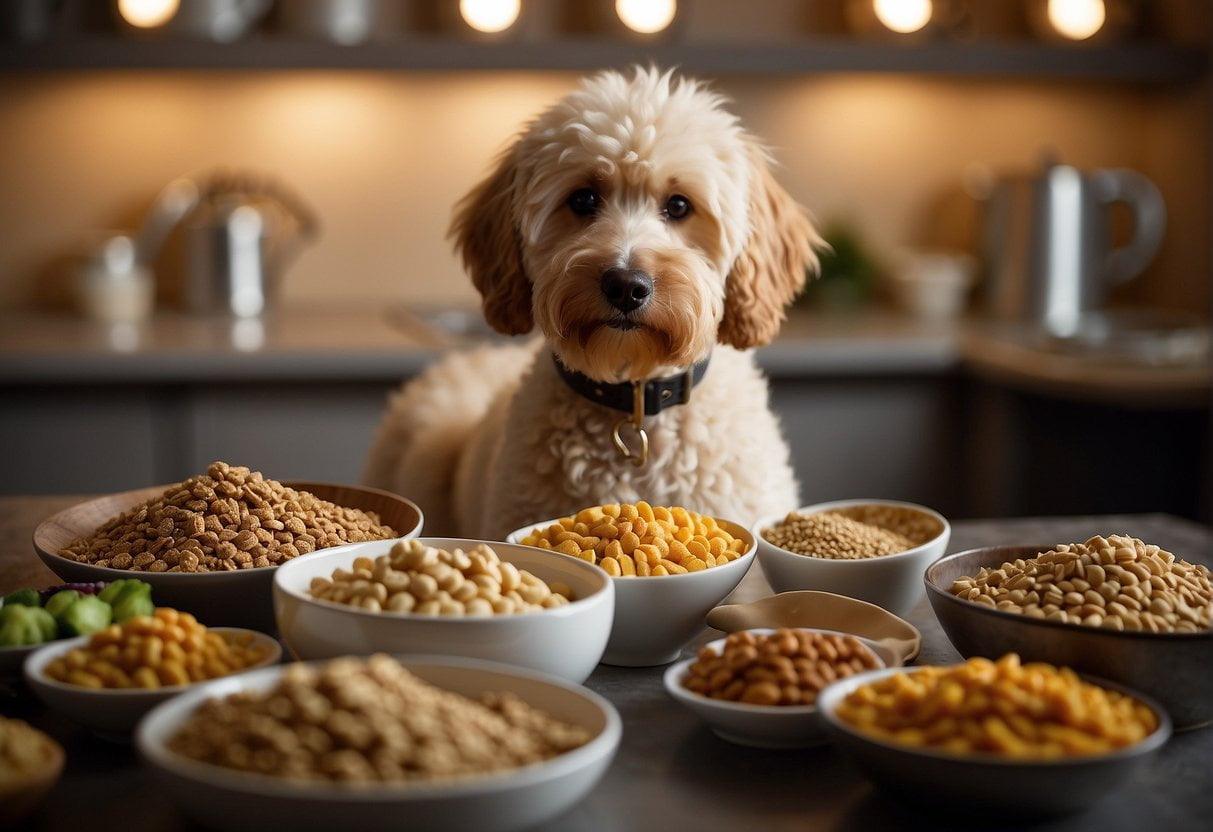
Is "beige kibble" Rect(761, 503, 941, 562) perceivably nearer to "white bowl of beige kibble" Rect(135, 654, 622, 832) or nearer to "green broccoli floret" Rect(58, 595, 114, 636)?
"white bowl of beige kibble" Rect(135, 654, 622, 832)

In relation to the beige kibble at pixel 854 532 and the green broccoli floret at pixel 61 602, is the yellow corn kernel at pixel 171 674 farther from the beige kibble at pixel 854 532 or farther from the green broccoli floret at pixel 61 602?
the beige kibble at pixel 854 532

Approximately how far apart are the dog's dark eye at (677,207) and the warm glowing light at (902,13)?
2.38m

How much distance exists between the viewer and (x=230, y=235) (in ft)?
12.8

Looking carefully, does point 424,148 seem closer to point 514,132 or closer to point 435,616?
point 514,132

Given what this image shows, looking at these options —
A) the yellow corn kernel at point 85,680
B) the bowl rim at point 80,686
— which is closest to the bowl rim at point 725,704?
the bowl rim at point 80,686

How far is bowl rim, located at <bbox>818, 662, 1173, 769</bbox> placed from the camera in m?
0.93

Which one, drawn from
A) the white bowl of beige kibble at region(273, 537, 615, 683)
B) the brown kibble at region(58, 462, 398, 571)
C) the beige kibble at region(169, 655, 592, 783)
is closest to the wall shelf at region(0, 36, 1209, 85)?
the brown kibble at region(58, 462, 398, 571)

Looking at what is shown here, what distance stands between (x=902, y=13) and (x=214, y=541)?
3.30m

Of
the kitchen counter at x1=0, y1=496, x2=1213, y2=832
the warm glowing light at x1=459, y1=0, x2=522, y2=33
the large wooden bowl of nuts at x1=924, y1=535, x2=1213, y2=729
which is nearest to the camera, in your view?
the kitchen counter at x1=0, y1=496, x2=1213, y2=832

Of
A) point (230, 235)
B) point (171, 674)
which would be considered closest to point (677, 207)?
point (171, 674)

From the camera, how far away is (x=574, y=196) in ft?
6.39

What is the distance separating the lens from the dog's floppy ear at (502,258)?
2.03 meters

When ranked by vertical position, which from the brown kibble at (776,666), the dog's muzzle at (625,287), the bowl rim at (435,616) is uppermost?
the dog's muzzle at (625,287)

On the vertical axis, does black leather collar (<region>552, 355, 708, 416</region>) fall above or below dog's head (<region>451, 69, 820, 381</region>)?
below
